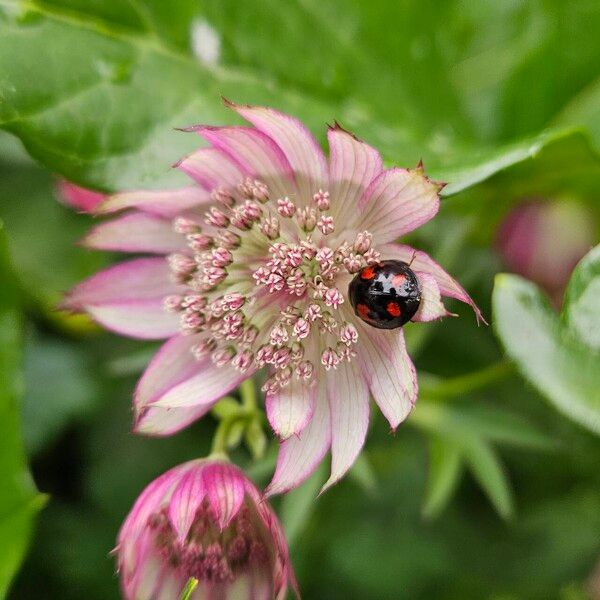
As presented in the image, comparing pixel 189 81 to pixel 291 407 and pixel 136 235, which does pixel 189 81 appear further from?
pixel 291 407

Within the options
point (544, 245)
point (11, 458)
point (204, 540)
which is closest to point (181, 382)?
point (204, 540)

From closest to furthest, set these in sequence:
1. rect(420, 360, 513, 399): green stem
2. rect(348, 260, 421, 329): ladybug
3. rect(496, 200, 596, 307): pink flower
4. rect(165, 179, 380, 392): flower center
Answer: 1. rect(348, 260, 421, 329): ladybug
2. rect(165, 179, 380, 392): flower center
3. rect(420, 360, 513, 399): green stem
4. rect(496, 200, 596, 307): pink flower

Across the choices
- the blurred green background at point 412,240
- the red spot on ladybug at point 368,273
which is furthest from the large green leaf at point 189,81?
the red spot on ladybug at point 368,273

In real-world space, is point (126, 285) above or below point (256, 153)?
below

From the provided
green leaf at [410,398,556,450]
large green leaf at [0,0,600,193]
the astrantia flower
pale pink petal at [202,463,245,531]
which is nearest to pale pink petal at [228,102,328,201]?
the astrantia flower

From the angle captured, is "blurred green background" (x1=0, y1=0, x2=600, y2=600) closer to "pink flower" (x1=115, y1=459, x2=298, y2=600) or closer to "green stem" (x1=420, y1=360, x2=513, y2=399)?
"green stem" (x1=420, y1=360, x2=513, y2=399)
